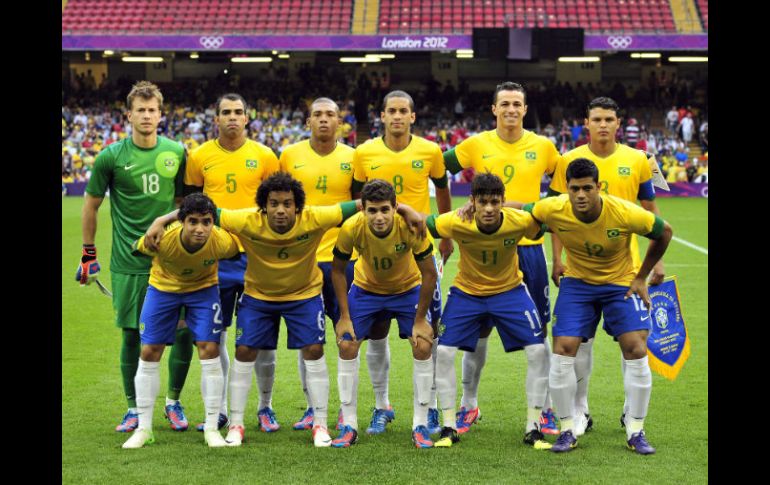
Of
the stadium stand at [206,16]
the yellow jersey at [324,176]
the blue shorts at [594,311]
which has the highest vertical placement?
the stadium stand at [206,16]

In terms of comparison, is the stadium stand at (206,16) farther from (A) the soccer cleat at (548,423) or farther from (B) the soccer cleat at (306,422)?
(A) the soccer cleat at (548,423)

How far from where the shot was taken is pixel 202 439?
250 inches

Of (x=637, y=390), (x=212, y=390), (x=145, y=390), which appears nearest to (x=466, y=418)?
(x=637, y=390)

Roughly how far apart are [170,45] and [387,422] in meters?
29.0

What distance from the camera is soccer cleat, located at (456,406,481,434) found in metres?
6.56

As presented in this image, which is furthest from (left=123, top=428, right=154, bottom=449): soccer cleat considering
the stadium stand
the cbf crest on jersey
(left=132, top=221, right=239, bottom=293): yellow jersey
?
the stadium stand

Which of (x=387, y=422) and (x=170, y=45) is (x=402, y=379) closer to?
(x=387, y=422)

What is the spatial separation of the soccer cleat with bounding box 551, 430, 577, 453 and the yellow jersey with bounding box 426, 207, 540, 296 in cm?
94

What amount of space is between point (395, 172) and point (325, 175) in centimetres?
47

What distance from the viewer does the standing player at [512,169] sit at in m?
6.65

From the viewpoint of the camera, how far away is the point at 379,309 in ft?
21.0

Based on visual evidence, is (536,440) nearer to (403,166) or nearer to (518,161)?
(518,161)

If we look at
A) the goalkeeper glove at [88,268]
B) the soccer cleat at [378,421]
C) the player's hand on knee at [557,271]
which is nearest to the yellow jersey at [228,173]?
the goalkeeper glove at [88,268]

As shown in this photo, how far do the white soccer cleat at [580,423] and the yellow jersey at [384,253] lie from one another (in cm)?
134
